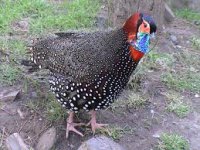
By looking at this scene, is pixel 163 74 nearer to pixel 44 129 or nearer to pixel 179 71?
pixel 179 71

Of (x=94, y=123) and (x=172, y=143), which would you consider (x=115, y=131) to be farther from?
(x=172, y=143)

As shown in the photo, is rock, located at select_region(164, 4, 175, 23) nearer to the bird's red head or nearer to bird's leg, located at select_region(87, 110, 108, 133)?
bird's leg, located at select_region(87, 110, 108, 133)

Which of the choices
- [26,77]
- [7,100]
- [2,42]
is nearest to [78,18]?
[2,42]

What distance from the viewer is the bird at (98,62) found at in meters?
3.43

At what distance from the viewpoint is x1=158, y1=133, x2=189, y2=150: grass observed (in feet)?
12.7

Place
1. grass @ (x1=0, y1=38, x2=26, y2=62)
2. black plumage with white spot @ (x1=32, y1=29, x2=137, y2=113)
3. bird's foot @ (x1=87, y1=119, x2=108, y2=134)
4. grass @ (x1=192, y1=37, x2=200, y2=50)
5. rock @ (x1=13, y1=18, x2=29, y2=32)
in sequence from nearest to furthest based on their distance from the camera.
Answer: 1. black plumage with white spot @ (x1=32, y1=29, x2=137, y2=113)
2. bird's foot @ (x1=87, y1=119, x2=108, y2=134)
3. grass @ (x1=0, y1=38, x2=26, y2=62)
4. rock @ (x1=13, y1=18, x2=29, y2=32)
5. grass @ (x1=192, y1=37, x2=200, y2=50)

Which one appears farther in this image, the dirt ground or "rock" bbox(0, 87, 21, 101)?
"rock" bbox(0, 87, 21, 101)

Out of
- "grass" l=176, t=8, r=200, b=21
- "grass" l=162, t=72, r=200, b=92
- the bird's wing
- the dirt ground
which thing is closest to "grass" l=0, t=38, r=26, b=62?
the dirt ground

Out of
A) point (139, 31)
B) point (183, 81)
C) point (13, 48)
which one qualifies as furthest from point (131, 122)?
point (13, 48)

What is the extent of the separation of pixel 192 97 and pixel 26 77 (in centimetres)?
161

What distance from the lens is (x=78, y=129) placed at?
3.94 meters

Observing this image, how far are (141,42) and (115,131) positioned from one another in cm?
89

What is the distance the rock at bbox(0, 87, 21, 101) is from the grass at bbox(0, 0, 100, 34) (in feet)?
3.60

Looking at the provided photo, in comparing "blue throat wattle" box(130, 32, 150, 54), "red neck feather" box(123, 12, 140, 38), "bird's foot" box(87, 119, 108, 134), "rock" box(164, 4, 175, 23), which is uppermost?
"red neck feather" box(123, 12, 140, 38)
